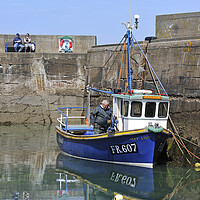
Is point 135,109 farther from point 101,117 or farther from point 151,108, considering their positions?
point 101,117

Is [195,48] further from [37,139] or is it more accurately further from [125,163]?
[37,139]

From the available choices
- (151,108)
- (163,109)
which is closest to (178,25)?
(163,109)

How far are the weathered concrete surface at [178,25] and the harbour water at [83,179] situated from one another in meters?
4.52

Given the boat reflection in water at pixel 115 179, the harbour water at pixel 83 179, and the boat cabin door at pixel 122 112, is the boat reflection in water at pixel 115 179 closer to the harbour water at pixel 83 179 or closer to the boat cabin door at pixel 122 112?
the harbour water at pixel 83 179

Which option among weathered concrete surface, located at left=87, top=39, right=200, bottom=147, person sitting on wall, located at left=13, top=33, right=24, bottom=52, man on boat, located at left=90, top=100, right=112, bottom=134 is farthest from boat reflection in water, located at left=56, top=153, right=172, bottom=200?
person sitting on wall, located at left=13, top=33, right=24, bottom=52

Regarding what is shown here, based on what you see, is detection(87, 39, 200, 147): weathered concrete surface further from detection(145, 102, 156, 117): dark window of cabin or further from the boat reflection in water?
the boat reflection in water

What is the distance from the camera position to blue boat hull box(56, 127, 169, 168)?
939cm

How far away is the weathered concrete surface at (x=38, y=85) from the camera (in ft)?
57.7

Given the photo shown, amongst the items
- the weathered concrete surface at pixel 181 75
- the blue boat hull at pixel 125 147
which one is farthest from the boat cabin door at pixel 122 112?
the weathered concrete surface at pixel 181 75

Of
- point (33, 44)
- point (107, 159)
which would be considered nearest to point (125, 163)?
point (107, 159)

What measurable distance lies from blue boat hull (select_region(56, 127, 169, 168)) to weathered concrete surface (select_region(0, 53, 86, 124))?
722cm

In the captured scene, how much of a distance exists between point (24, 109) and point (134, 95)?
Result: 8703 mm

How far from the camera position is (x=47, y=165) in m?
10.4

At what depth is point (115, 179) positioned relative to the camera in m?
8.95
